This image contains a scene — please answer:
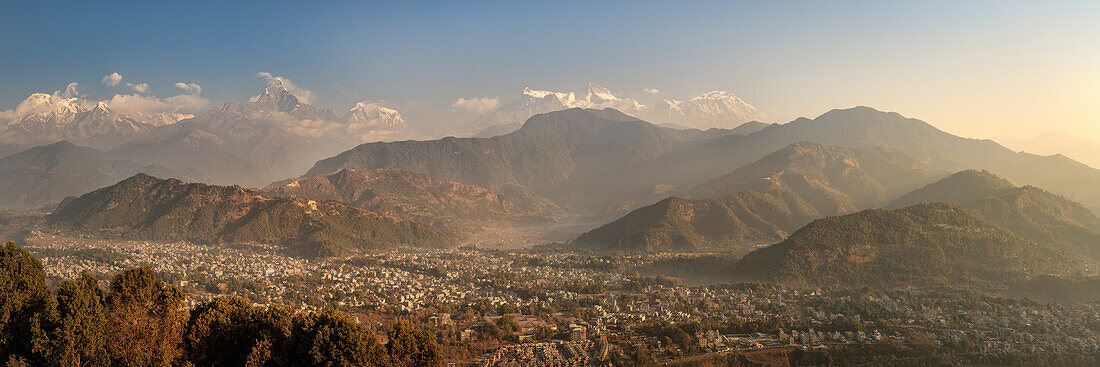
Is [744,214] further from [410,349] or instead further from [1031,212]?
[410,349]

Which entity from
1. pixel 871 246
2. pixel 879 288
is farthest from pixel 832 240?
pixel 879 288

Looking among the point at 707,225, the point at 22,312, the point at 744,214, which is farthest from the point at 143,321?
the point at 744,214

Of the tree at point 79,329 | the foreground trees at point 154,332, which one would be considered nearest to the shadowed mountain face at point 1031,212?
the foreground trees at point 154,332

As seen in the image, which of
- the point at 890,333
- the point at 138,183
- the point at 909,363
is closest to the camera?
the point at 909,363

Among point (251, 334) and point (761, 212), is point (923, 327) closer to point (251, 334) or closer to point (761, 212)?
point (251, 334)

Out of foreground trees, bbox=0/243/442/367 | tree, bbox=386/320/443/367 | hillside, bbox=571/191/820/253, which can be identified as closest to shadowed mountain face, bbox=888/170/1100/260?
hillside, bbox=571/191/820/253

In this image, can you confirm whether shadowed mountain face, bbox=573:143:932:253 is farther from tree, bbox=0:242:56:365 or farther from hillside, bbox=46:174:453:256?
tree, bbox=0:242:56:365

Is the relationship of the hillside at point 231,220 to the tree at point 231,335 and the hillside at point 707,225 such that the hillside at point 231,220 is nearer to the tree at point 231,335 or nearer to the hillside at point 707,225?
the hillside at point 707,225
